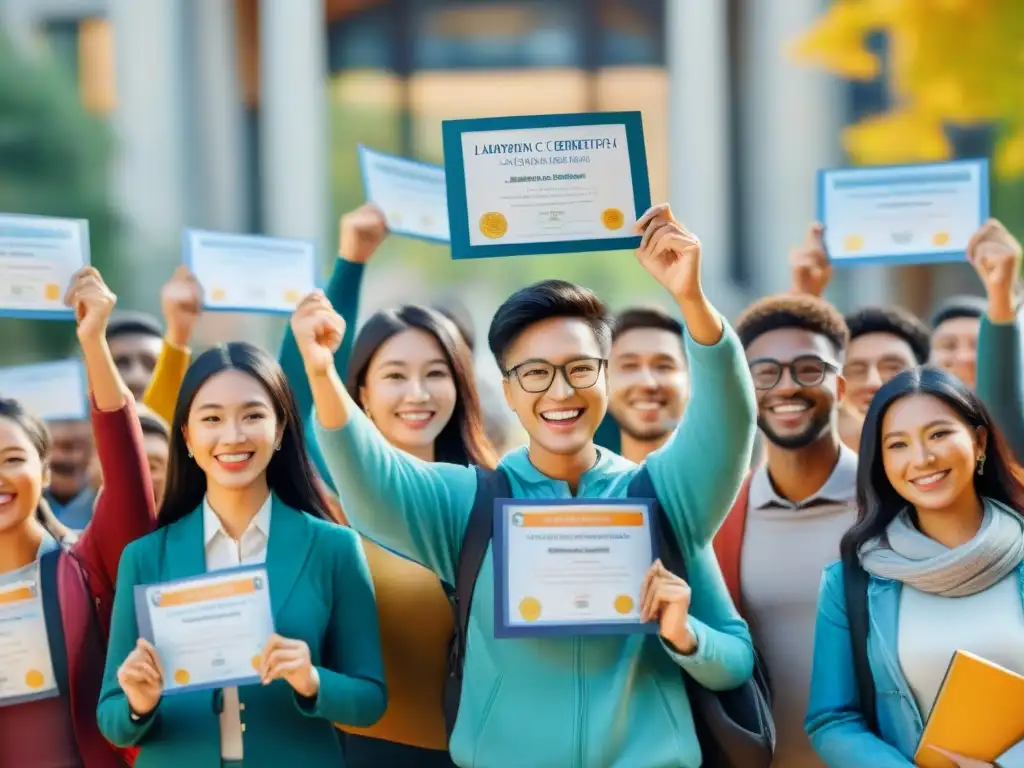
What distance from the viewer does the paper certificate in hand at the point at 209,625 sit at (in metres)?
3.16

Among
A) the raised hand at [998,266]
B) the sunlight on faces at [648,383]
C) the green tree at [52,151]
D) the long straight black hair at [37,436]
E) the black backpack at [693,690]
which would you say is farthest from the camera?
the green tree at [52,151]

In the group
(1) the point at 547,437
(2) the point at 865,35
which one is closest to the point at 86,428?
(1) the point at 547,437

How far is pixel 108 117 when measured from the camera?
15.2m

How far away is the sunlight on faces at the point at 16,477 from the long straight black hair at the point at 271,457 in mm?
332

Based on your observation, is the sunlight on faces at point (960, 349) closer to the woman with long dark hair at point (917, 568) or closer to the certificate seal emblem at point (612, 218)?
the woman with long dark hair at point (917, 568)

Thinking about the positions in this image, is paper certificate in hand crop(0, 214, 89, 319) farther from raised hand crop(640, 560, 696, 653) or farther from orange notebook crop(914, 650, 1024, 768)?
orange notebook crop(914, 650, 1024, 768)

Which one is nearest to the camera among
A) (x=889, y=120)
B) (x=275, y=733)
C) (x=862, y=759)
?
(x=862, y=759)

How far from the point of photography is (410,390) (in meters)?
3.96

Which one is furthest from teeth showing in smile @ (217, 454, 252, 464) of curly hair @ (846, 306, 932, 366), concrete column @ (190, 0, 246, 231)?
concrete column @ (190, 0, 246, 231)

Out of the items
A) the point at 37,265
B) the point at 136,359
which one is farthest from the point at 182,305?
the point at 37,265

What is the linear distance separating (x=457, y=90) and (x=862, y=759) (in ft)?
40.8

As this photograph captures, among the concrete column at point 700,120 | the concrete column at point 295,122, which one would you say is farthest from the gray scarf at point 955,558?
the concrete column at point 295,122

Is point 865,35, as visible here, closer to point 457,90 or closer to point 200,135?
point 457,90

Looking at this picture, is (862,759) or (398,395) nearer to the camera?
(862,759)
